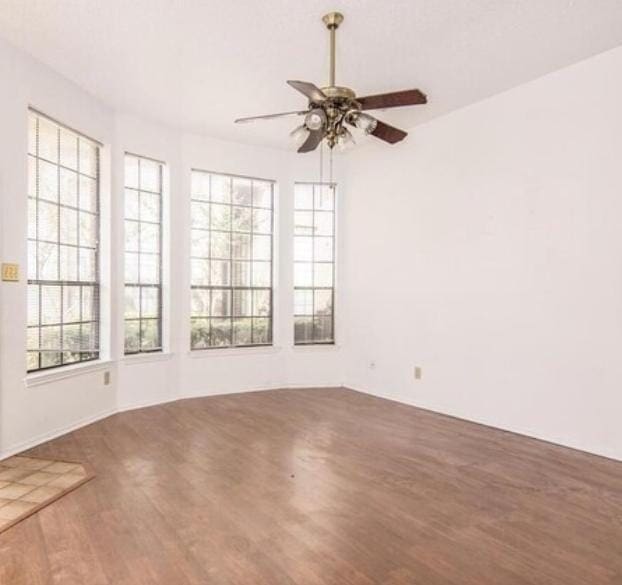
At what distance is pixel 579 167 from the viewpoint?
12.7ft

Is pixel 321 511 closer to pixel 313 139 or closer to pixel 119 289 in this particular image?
pixel 313 139

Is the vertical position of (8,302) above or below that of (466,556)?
above

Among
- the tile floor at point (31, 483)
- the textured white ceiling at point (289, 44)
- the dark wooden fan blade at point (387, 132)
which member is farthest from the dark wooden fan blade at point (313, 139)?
the tile floor at point (31, 483)

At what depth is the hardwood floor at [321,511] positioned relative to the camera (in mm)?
2139

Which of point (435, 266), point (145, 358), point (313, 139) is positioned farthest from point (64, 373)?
point (435, 266)

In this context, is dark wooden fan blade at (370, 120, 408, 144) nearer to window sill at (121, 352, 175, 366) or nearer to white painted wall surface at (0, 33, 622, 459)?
white painted wall surface at (0, 33, 622, 459)

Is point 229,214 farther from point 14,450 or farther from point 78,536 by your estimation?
point 78,536

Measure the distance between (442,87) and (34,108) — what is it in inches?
135

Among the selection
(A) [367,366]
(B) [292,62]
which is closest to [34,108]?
(B) [292,62]

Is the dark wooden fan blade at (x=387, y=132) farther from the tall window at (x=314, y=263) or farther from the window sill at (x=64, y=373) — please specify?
the window sill at (x=64, y=373)

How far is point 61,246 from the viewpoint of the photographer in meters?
4.28

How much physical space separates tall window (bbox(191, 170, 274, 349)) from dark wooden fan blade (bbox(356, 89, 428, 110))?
2975 millimetres

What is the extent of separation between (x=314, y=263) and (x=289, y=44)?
10.1 ft

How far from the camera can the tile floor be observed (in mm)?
2684
